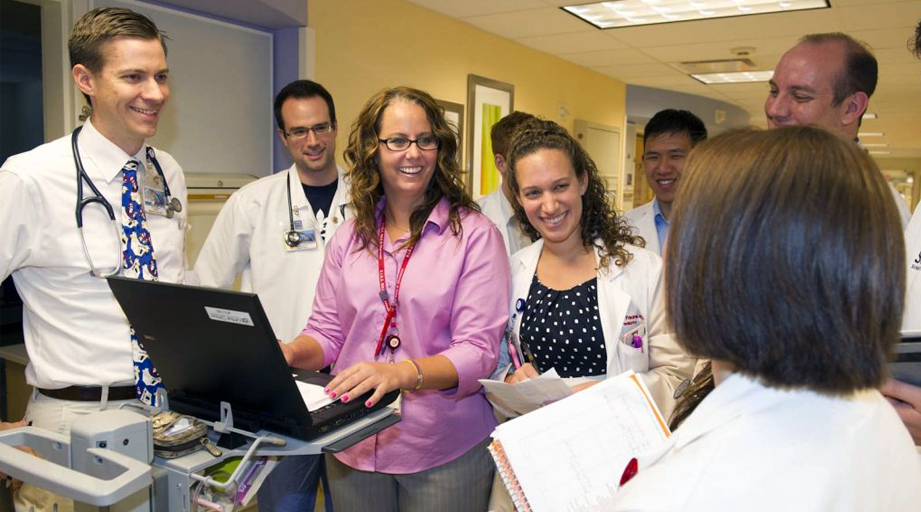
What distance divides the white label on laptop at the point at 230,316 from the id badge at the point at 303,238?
4.36 ft

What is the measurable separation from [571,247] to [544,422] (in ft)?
2.70

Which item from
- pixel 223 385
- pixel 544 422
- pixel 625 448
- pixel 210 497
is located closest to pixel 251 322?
pixel 223 385

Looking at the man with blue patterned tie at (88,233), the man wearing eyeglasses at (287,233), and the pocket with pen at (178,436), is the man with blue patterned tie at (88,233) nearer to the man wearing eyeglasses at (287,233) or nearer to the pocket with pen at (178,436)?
the pocket with pen at (178,436)

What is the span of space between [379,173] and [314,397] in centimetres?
77

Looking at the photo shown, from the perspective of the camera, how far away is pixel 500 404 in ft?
5.19

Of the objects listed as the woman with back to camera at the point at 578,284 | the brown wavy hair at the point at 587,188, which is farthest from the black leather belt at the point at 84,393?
the brown wavy hair at the point at 587,188

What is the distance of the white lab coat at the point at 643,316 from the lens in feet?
5.48

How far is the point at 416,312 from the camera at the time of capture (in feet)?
5.15

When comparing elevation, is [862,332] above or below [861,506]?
above

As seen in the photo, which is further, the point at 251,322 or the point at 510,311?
the point at 510,311

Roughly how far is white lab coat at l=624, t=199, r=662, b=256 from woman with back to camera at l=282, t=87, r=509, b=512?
1143mm

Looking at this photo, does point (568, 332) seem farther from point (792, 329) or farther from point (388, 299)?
point (792, 329)

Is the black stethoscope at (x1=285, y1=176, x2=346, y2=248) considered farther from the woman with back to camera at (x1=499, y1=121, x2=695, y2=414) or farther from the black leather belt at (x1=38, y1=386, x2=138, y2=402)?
the black leather belt at (x1=38, y1=386, x2=138, y2=402)

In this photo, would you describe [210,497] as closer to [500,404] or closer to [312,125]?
[500,404]
